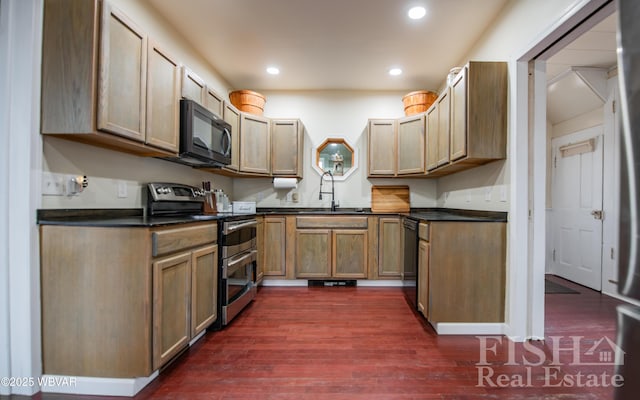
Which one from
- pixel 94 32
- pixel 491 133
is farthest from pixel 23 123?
pixel 491 133

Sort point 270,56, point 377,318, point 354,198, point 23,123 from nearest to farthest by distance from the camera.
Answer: point 23,123 < point 377,318 < point 270,56 < point 354,198

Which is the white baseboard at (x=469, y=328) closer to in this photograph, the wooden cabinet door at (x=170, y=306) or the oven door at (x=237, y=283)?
the oven door at (x=237, y=283)

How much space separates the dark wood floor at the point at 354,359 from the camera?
1485 millimetres

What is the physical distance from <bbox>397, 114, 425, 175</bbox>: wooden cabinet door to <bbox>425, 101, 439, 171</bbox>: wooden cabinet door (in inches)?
6.4

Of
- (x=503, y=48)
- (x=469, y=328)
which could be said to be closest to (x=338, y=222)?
(x=469, y=328)

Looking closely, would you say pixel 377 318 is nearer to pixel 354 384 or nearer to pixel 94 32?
pixel 354 384

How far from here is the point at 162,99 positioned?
1.96m

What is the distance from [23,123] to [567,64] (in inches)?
189

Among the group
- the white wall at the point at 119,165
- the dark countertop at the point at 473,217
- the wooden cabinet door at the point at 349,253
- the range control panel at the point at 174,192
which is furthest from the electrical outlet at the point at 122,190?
the dark countertop at the point at 473,217

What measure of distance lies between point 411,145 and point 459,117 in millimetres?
1176

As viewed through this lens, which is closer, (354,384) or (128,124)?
(354,384)

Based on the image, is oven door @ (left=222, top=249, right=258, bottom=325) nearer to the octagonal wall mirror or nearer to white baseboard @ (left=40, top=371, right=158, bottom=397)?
white baseboard @ (left=40, top=371, right=158, bottom=397)

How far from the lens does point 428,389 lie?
1507 millimetres

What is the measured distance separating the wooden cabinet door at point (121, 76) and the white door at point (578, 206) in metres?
4.71
